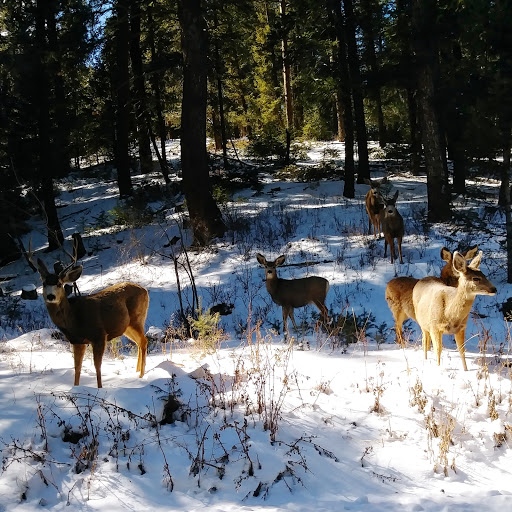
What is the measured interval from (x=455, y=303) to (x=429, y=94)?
822 cm

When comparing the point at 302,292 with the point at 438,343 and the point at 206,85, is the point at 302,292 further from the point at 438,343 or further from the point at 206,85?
the point at 206,85

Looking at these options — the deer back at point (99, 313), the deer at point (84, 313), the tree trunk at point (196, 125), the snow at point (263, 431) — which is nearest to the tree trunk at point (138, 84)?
the tree trunk at point (196, 125)

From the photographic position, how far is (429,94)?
1229 centimetres

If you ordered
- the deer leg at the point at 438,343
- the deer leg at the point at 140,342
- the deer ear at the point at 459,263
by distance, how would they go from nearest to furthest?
1. the deer ear at the point at 459,263
2. the deer leg at the point at 438,343
3. the deer leg at the point at 140,342

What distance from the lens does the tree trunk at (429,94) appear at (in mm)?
12133

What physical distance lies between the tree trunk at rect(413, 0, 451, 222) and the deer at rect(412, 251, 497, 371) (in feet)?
21.6

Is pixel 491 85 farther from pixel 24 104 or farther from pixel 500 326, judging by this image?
pixel 24 104

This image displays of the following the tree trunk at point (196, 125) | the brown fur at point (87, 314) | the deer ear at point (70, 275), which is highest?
the tree trunk at point (196, 125)

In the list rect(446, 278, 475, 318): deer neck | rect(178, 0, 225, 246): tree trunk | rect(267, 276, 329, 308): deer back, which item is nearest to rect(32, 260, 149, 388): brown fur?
rect(446, 278, 475, 318): deer neck

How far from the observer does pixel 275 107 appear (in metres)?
32.1

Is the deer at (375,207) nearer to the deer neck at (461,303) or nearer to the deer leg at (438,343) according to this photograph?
the deer leg at (438,343)

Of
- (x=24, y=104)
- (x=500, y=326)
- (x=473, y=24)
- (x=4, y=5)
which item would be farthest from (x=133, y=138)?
(x=500, y=326)

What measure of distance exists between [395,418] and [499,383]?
1.28 m

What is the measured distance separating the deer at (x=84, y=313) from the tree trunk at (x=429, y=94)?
879 cm
